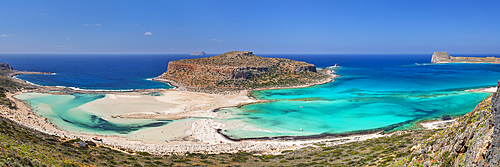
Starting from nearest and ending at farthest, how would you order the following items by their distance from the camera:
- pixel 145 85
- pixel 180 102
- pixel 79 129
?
pixel 79 129, pixel 180 102, pixel 145 85

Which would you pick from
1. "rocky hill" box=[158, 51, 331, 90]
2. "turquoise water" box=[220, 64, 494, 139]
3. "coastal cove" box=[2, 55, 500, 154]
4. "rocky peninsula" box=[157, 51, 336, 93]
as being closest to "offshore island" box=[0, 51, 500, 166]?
"coastal cove" box=[2, 55, 500, 154]

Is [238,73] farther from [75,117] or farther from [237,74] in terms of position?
[75,117]

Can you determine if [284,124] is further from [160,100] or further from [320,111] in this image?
[160,100]

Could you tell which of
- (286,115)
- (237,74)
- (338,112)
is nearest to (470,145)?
(286,115)

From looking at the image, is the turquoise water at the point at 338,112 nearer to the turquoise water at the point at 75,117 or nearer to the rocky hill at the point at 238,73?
the rocky hill at the point at 238,73

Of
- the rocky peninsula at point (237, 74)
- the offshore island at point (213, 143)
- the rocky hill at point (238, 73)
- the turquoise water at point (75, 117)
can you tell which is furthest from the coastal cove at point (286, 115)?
the rocky hill at point (238, 73)

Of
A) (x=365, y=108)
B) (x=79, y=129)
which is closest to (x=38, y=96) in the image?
(x=79, y=129)
